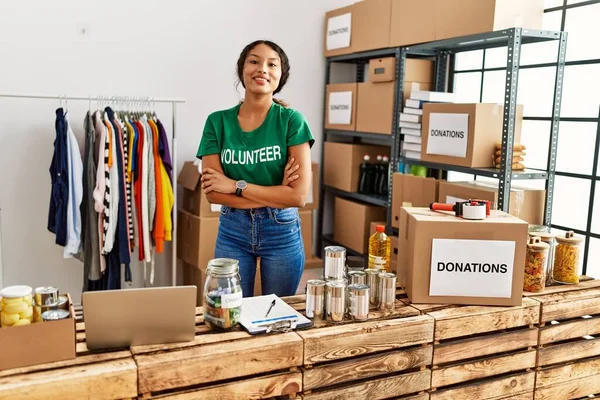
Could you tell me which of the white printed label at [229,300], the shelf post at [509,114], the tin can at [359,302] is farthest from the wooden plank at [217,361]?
the shelf post at [509,114]

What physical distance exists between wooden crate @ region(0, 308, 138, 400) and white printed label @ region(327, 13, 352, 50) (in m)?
3.17

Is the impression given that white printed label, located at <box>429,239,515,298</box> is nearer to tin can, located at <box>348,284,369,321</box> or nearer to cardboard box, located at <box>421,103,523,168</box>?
tin can, located at <box>348,284,369,321</box>

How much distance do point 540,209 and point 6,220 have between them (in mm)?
3117

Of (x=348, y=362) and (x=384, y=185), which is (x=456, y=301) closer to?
(x=348, y=362)

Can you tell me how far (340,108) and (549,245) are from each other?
2.36 meters

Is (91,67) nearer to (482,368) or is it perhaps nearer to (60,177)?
(60,177)

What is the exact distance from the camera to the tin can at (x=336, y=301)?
1672 mm

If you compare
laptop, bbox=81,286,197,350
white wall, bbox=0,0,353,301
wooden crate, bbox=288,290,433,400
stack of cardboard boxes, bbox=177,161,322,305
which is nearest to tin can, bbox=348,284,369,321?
wooden crate, bbox=288,290,433,400

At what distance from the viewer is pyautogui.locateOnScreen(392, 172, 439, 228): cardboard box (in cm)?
324

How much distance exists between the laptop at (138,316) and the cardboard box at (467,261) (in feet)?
2.51

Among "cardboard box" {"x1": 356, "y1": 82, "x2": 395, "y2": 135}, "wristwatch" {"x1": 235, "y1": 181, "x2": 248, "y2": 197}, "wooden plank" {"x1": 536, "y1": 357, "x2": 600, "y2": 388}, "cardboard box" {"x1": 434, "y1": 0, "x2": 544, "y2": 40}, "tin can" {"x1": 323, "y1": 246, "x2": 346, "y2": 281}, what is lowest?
"wooden plank" {"x1": 536, "y1": 357, "x2": 600, "y2": 388}

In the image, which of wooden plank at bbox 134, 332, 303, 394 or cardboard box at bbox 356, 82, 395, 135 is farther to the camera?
cardboard box at bbox 356, 82, 395, 135

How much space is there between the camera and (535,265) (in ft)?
6.57

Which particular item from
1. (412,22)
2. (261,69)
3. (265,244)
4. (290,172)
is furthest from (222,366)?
(412,22)
